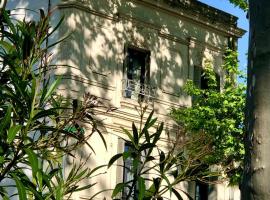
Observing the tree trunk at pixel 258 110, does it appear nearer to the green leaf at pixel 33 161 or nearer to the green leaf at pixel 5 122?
the green leaf at pixel 33 161

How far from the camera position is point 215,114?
16.3m

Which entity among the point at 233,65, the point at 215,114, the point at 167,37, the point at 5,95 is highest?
the point at 167,37

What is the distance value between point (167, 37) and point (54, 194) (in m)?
14.5

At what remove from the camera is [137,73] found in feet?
60.0

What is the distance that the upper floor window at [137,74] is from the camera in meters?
17.8

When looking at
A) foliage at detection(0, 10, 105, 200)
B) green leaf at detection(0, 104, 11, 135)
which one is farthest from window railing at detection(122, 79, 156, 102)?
green leaf at detection(0, 104, 11, 135)

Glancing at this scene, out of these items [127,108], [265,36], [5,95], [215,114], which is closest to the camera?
[265,36]

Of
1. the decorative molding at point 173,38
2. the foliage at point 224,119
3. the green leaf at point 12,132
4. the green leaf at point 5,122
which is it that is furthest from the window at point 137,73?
the green leaf at point 12,132

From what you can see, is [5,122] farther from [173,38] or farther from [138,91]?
[173,38]

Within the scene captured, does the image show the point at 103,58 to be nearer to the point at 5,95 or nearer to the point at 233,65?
the point at 233,65

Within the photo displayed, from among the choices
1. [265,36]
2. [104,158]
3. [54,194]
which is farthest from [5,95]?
[104,158]

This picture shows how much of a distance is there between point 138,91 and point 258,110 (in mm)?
14519

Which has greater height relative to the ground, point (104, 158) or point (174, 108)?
point (174, 108)

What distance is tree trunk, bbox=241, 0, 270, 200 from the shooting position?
329 cm
